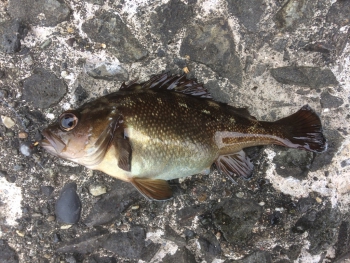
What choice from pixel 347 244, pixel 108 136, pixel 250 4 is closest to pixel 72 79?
pixel 108 136

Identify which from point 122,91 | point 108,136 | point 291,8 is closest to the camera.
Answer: point 108,136

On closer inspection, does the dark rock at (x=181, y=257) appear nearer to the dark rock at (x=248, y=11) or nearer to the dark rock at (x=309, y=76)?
the dark rock at (x=309, y=76)

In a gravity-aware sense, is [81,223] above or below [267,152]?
below

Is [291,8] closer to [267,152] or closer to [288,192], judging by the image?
[267,152]

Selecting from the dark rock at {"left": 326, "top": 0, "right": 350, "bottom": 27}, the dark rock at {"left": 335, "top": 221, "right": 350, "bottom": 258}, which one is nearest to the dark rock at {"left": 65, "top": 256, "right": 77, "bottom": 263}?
the dark rock at {"left": 335, "top": 221, "right": 350, "bottom": 258}

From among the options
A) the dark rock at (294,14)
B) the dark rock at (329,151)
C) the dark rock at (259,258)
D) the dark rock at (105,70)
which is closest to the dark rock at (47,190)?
the dark rock at (105,70)
